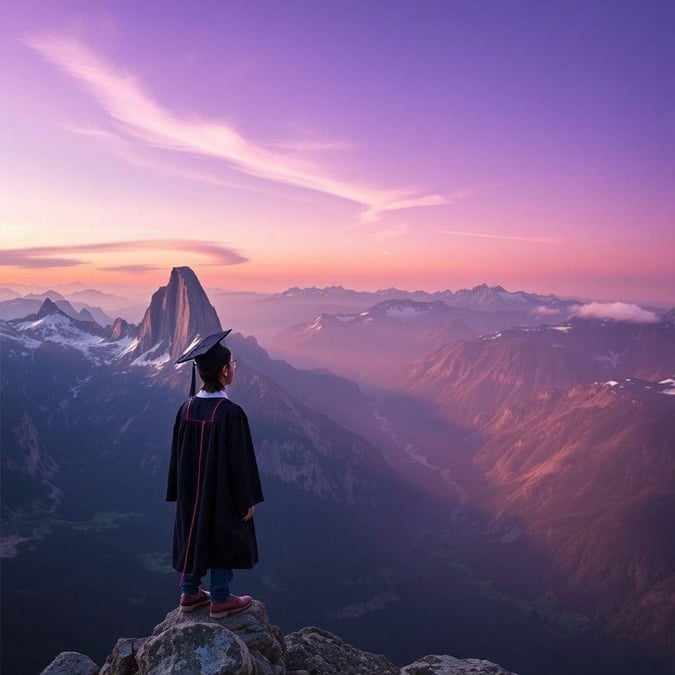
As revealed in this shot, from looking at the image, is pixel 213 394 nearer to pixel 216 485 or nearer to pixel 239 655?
pixel 216 485

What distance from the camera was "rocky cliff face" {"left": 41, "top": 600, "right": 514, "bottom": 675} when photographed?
394 inches

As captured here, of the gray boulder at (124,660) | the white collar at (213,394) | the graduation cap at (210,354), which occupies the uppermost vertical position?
the graduation cap at (210,354)

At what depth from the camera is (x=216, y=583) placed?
12734 mm

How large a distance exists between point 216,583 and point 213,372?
18.0ft

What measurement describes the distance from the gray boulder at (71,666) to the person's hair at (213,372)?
9.88 metres

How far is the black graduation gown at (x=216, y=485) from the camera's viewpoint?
12.0m

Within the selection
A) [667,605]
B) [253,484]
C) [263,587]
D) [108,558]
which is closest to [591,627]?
[667,605]

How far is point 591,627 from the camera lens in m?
189

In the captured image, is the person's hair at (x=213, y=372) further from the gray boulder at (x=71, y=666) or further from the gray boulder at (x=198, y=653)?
the gray boulder at (x=71, y=666)

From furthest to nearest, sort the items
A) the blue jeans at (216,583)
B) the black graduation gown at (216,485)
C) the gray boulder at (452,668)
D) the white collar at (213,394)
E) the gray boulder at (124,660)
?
the gray boulder at (452,668) < the gray boulder at (124,660) < the blue jeans at (216,583) < the white collar at (213,394) < the black graduation gown at (216,485)

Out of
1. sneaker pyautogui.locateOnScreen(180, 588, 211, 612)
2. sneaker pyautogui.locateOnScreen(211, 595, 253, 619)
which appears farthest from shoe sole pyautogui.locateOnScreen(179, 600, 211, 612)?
sneaker pyautogui.locateOnScreen(211, 595, 253, 619)

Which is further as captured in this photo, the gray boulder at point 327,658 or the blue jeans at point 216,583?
the gray boulder at point 327,658

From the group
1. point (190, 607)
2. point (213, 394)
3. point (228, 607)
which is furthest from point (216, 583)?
point (213, 394)

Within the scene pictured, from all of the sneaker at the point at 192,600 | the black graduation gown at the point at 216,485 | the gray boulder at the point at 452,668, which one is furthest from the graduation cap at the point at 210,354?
the gray boulder at the point at 452,668
